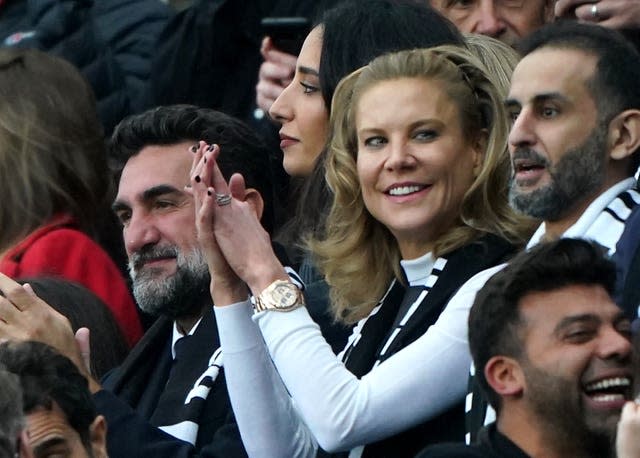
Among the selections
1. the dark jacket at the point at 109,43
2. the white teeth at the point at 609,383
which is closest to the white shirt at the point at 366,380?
the white teeth at the point at 609,383

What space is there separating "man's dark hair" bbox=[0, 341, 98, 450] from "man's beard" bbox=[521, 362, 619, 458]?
1.13 meters

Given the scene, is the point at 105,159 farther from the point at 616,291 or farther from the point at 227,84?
the point at 616,291

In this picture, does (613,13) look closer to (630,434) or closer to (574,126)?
(574,126)

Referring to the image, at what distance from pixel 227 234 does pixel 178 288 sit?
781 millimetres

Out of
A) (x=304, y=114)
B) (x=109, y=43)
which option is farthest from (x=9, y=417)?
(x=109, y=43)

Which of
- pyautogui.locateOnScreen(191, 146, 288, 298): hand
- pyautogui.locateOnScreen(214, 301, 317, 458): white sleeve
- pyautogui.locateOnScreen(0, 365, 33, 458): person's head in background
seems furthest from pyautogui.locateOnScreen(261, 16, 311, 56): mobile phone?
pyautogui.locateOnScreen(0, 365, 33, 458): person's head in background

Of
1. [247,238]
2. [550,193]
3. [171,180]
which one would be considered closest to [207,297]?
[171,180]

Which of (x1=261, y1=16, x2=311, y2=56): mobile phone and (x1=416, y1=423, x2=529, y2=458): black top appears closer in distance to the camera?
(x1=416, y1=423, x2=529, y2=458): black top

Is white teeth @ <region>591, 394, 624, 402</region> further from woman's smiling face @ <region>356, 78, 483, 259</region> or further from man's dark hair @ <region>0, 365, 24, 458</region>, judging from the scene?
man's dark hair @ <region>0, 365, 24, 458</region>

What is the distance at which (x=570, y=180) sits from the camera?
5.31m

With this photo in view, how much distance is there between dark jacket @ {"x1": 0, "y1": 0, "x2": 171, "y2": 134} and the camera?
8070mm

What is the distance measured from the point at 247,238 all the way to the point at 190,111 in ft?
3.97

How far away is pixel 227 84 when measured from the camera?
7.79 metres

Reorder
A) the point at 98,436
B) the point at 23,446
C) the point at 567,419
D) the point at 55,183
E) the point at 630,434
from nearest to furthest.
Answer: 1. the point at 630,434
2. the point at 23,446
3. the point at 567,419
4. the point at 98,436
5. the point at 55,183
